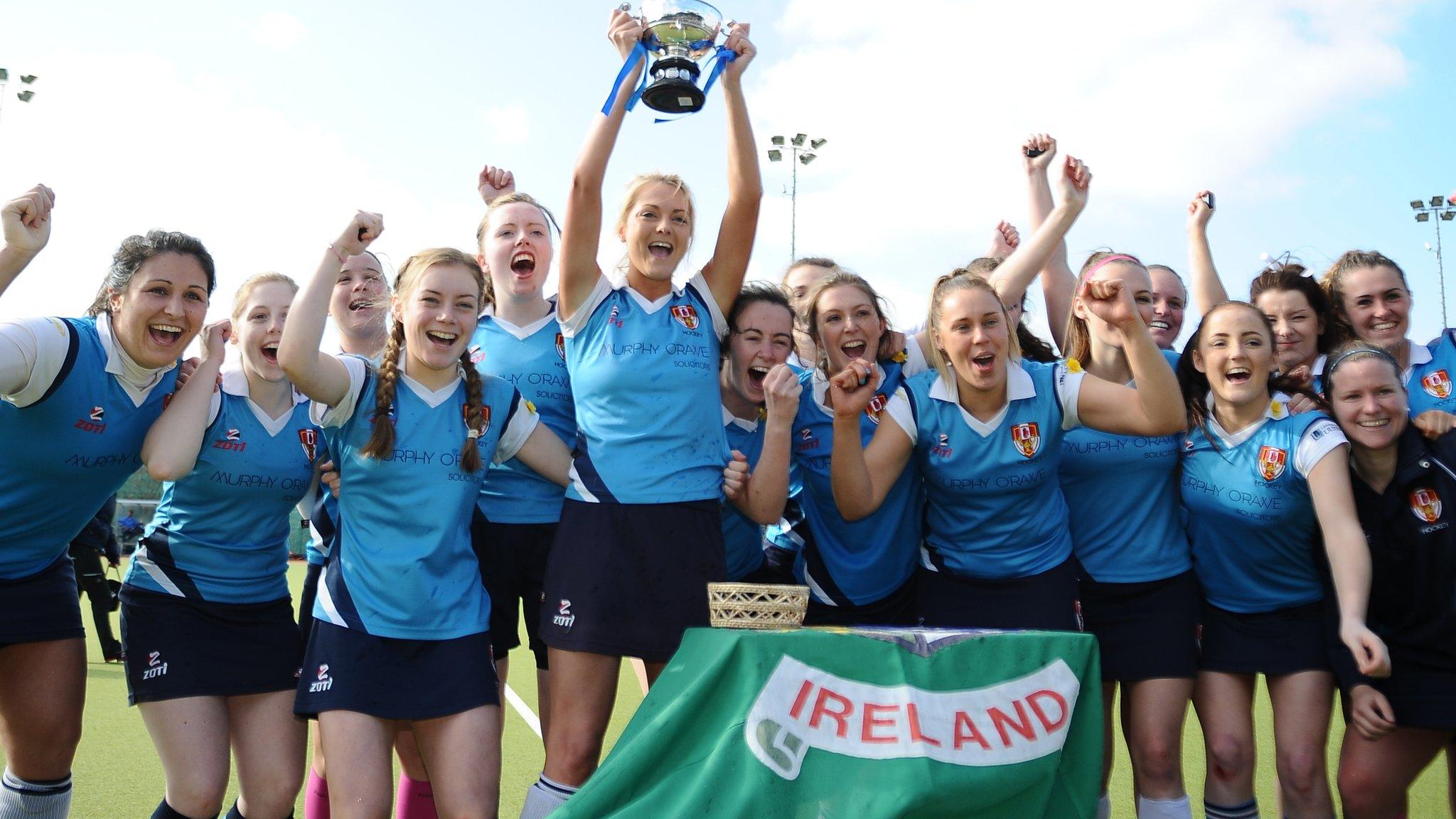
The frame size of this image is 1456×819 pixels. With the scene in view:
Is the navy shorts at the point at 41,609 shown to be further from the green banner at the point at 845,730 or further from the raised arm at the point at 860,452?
the raised arm at the point at 860,452

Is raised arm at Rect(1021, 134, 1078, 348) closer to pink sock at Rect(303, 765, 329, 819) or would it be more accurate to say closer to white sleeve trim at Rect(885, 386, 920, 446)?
white sleeve trim at Rect(885, 386, 920, 446)

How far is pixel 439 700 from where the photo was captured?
3.22 meters

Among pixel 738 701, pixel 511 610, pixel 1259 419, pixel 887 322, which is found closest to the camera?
pixel 738 701

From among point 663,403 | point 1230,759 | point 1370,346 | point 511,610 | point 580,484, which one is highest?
point 1370,346

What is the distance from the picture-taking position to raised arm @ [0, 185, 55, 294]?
3283mm

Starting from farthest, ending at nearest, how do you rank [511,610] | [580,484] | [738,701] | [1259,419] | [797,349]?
[797,349], [511,610], [1259,419], [580,484], [738,701]

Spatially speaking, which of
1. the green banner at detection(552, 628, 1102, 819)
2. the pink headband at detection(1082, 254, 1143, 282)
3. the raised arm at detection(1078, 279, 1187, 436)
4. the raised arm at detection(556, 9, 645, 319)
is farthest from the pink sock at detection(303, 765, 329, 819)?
the pink headband at detection(1082, 254, 1143, 282)

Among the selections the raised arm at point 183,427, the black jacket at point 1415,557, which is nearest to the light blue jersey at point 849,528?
the black jacket at point 1415,557

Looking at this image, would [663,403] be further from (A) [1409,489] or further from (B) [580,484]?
(A) [1409,489]

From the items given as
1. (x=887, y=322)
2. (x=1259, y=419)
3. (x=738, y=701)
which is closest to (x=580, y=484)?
(x=738, y=701)

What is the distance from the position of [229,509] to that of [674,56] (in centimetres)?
213

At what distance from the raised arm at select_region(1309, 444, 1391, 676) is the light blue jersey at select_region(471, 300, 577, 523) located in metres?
2.55

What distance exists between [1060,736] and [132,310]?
3.11 meters

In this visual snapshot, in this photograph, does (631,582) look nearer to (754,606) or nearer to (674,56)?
(754,606)
